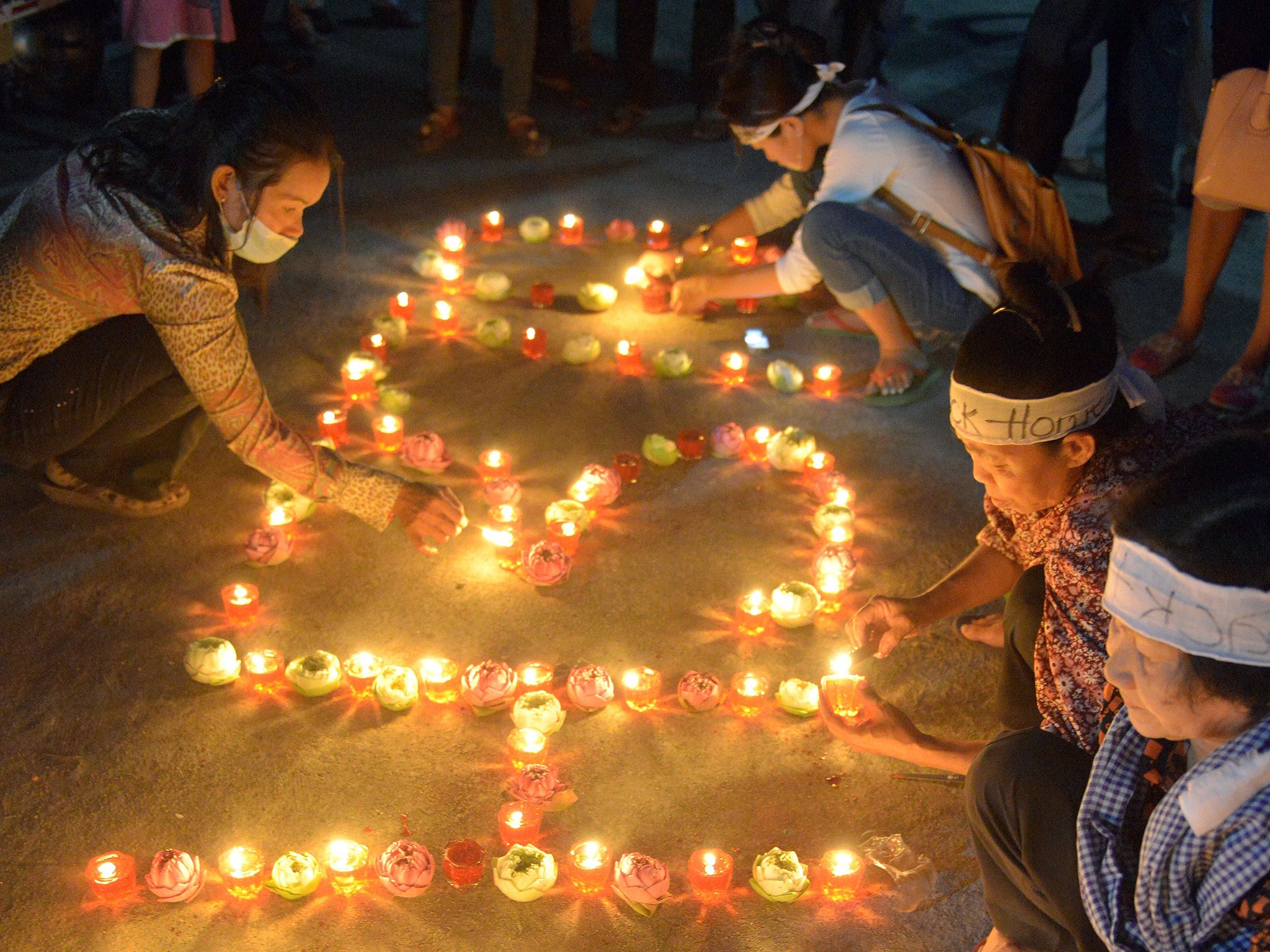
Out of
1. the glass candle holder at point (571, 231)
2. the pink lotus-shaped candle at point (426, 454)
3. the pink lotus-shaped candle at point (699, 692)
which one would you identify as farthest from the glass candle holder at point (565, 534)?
the glass candle holder at point (571, 231)

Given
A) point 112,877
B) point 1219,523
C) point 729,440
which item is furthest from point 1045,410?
point 112,877

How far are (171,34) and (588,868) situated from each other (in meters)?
4.14

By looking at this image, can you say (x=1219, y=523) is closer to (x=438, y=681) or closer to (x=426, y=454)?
(x=438, y=681)

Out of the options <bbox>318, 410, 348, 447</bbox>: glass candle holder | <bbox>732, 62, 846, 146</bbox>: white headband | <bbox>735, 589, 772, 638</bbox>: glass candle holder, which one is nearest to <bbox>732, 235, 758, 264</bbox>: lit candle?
<bbox>732, 62, 846, 146</bbox>: white headband

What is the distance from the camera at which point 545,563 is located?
314cm

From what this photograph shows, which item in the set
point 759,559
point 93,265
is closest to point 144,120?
point 93,265

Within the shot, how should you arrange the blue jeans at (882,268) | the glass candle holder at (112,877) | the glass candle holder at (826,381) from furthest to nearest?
the glass candle holder at (826,381)
the blue jeans at (882,268)
the glass candle holder at (112,877)

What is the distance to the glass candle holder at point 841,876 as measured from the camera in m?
2.43

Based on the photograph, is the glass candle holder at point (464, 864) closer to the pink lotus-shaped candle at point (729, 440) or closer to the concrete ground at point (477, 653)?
the concrete ground at point (477, 653)

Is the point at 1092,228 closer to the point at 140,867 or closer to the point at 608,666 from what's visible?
the point at 608,666

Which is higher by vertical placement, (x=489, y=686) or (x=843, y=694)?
(x=843, y=694)

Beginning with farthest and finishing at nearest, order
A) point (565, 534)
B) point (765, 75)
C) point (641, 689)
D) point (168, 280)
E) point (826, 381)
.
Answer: point (826, 381)
point (765, 75)
point (565, 534)
point (641, 689)
point (168, 280)

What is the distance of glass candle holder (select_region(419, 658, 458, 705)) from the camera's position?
2.81 m

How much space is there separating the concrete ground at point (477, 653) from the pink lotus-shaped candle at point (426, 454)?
0.19ft
